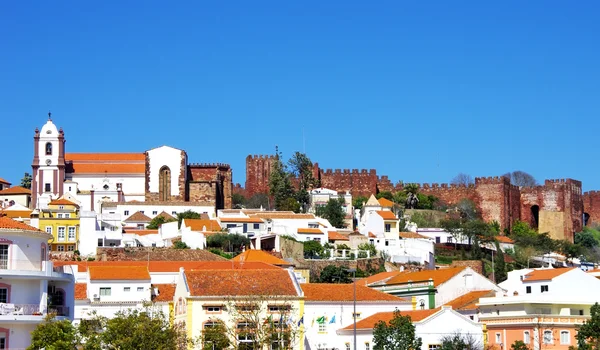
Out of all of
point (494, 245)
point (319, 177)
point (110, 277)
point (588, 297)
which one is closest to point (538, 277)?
point (588, 297)

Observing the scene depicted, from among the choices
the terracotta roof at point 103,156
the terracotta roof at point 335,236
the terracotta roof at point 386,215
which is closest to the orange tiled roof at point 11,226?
the terracotta roof at point 335,236

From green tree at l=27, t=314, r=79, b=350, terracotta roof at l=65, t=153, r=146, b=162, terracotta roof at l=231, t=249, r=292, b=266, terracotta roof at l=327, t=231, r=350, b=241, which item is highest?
terracotta roof at l=65, t=153, r=146, b=162

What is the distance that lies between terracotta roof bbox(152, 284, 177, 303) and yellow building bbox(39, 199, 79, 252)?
22.5 meters

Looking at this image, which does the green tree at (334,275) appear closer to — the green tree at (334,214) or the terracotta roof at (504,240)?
the green tree at (334,214)

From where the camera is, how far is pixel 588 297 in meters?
66.3

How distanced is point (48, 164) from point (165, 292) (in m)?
48.8

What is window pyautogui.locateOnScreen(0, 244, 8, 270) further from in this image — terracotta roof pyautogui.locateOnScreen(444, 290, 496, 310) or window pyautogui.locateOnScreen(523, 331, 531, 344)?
terracotta roof pyautogui.locateOnScreen(444, 290, 496, 310)

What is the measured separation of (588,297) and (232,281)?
20.2 meters

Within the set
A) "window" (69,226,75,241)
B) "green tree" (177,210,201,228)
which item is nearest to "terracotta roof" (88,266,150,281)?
"window" (69,226,75,241)

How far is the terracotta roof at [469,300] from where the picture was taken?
7133cm

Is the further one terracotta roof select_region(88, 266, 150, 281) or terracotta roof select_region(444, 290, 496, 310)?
terracotta roof select_region(88, 266, 150, 281)

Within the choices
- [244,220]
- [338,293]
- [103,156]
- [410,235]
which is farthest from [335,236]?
[338,293]

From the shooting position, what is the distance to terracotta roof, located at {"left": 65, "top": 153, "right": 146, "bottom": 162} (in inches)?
4779

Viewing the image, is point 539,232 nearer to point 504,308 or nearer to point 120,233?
point 120,233
